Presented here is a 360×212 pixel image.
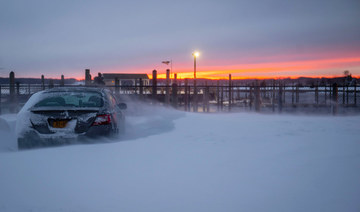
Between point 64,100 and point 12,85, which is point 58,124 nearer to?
point 64,100

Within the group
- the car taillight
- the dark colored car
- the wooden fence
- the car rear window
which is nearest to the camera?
the dark colored car

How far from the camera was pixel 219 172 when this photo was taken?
400 cm

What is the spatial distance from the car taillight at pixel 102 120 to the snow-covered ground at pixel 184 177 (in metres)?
0.34

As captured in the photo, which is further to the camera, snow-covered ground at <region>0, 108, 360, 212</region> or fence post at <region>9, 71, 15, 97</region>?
fence post at <region>9, 71, 15, 97</region>

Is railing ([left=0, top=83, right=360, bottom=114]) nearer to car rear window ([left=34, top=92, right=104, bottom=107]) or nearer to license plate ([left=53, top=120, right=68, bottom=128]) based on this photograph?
car rear window ([left=34, top=92, right=104, bottom=107])

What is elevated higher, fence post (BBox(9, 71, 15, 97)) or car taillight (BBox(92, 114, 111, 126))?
fence post (BBox(9, 71, 15, 97))

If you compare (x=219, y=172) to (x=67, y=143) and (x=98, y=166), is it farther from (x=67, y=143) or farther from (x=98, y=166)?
(x=67, y=143)

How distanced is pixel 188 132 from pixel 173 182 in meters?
3.38

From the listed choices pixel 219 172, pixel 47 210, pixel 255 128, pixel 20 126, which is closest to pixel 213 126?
pixel 255 128

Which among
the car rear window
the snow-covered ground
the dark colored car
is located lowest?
the snow-covered ground

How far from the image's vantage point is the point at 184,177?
12.6ft

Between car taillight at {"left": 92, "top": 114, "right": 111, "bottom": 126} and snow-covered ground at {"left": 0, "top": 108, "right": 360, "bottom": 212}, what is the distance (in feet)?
1.12

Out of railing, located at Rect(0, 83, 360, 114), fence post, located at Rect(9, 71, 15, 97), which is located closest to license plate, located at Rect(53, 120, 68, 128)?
railing, located at Rect(0, 83, 360, 114)

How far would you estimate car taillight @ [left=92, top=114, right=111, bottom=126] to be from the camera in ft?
16.8
